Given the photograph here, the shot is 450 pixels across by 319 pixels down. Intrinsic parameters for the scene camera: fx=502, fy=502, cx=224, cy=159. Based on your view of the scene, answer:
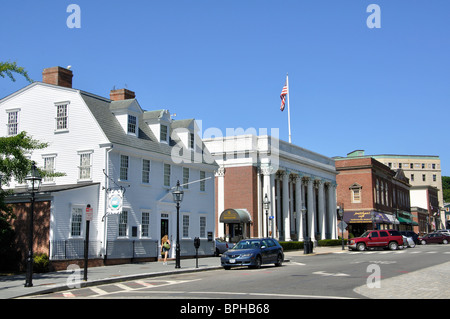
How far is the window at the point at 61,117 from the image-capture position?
31.5 meters

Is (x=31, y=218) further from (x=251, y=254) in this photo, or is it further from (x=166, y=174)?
(x=166, y=174)

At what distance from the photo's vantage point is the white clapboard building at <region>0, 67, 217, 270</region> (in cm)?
2728

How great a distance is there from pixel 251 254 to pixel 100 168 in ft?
35.0

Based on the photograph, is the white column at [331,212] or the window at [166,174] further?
the white column at [331,212]

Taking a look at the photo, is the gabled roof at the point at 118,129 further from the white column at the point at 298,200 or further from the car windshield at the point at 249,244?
the white column at the point at 298,200

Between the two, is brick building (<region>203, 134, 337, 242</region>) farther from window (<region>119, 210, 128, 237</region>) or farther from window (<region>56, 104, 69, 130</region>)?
window (<region>56, 104, 69, 130</region>)

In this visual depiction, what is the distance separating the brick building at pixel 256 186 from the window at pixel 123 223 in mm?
16740

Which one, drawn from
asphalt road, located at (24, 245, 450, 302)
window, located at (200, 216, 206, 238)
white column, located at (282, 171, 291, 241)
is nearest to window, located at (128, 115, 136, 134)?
window, located at (200, 216, 206, 238)

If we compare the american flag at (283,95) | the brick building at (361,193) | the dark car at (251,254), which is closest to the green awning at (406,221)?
the brick building at (361,193)

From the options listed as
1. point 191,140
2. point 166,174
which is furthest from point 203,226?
point 191,140

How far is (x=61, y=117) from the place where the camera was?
3159 centimetres

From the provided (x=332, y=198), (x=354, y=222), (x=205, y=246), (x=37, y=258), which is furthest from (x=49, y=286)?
(x=354, y=222)
